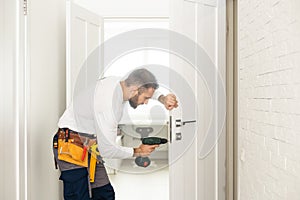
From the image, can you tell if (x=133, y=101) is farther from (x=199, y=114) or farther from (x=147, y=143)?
(x=199, y=114)

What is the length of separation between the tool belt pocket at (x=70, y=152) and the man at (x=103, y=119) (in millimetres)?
42

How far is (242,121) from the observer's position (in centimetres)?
245

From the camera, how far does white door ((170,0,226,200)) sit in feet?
9.64

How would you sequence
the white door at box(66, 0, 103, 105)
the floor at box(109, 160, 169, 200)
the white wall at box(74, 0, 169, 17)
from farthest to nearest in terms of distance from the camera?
the floor at box(109, 160, 169, 200), the white wall at box(74, 0, 169, 17), the white door at box(66, 0, 103, 105)

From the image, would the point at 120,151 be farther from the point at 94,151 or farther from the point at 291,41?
the point at 291,41

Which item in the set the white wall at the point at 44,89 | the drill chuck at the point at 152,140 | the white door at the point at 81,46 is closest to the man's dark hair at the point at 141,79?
the drill chuck at the point at 152,140

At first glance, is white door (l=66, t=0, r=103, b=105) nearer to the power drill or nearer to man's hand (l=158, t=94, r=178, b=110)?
man's hand (l=158, t=94, r=178, b=110)

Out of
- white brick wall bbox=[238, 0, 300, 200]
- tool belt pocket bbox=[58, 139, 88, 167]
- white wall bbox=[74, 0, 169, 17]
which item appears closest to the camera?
white brick wall bbox=[238, 0, 300, 200]

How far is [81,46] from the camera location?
3523mm

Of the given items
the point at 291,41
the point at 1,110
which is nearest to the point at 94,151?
the point at 1,110

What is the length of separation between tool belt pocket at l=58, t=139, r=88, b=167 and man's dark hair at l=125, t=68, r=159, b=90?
0.75m

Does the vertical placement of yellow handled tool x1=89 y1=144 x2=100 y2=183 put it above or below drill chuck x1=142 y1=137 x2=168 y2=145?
below

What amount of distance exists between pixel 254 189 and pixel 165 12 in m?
1.99

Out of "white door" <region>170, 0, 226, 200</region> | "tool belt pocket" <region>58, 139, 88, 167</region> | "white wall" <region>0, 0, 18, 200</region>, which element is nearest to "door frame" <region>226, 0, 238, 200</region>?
"white door" <region>170, 0, 226, 200</region>
